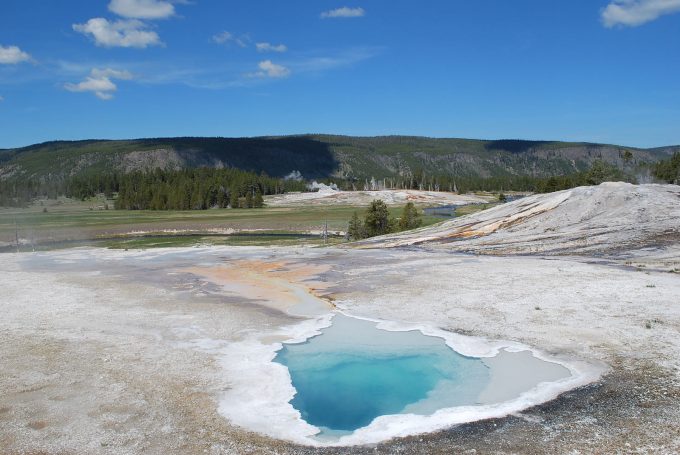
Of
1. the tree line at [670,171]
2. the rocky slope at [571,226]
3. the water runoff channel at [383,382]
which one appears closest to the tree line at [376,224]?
the rocky slope at [571,226]

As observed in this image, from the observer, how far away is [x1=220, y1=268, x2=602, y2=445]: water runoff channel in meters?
10.9

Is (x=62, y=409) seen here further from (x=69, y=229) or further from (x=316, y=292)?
(x=69, y=229)

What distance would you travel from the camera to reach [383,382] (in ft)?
44.3

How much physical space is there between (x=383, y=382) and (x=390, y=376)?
1.45 ft

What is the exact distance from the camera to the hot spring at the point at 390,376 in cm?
1177

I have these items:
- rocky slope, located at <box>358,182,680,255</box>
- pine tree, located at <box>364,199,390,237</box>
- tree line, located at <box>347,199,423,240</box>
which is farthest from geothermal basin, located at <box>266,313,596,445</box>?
pine tree, located at <box>364,199,390,237</box>

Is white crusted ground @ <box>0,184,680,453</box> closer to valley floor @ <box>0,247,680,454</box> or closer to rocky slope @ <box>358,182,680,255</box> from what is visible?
valley floor @ <box>0,247,680,454</box>

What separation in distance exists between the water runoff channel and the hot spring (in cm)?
2

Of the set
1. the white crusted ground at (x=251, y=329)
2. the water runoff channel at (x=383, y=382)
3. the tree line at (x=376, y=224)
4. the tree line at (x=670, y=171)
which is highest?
the tree line at (x=670, y=171)

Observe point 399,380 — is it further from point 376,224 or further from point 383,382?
point 376,224

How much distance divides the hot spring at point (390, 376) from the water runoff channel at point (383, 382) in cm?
2

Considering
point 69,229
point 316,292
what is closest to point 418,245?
point 316,292

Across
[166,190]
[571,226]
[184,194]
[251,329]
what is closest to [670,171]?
[571,226]

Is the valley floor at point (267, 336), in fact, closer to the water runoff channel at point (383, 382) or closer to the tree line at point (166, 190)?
the water runoff channel at point (383, 382)
